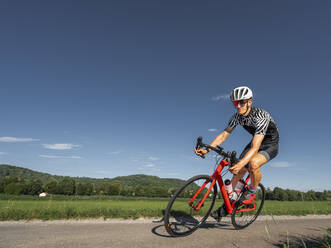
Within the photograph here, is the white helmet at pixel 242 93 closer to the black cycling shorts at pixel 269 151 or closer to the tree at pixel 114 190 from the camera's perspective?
the black cycling shorts at pixel 269 151

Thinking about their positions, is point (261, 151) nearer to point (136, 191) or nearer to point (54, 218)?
point (54, 218)

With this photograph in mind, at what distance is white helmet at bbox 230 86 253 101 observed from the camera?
429 centimetres

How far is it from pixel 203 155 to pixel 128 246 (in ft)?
7.39

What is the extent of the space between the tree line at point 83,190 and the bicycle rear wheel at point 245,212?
47245 mm

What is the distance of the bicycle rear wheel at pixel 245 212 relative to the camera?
452 centimetres

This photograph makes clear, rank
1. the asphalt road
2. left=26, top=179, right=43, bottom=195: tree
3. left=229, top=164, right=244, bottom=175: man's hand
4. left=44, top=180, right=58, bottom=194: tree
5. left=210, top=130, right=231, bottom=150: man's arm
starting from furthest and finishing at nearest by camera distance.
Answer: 1. left=44, top=180, right=58, bottom=194: tree
2. left=26, top=179, right=43, bottom=195: tree
3. left=210, top=130, right=231, bottom=150: man's arm
4. left=229, top=164, right=244, bottom=175: man's hand
5. the asphalt road

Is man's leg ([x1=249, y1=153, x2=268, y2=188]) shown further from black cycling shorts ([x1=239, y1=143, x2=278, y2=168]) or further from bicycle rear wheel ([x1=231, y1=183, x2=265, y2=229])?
bicycle rear wheel ([x1=231, y1=183, x2=265, y2=229])

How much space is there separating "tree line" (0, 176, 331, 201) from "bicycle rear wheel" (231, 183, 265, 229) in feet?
155

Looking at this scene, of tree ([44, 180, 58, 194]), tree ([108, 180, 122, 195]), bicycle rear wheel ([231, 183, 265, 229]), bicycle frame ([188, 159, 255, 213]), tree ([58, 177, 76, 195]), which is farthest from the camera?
tree ([108, 180, 122, 195])

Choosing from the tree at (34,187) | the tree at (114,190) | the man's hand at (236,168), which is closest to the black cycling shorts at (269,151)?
the man's hand at (236,168)

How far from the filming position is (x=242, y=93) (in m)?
4.30

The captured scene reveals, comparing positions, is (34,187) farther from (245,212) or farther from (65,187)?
(245,212)

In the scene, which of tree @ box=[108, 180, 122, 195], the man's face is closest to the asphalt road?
the man's face

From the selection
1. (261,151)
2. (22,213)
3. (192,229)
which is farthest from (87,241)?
(261,151)
